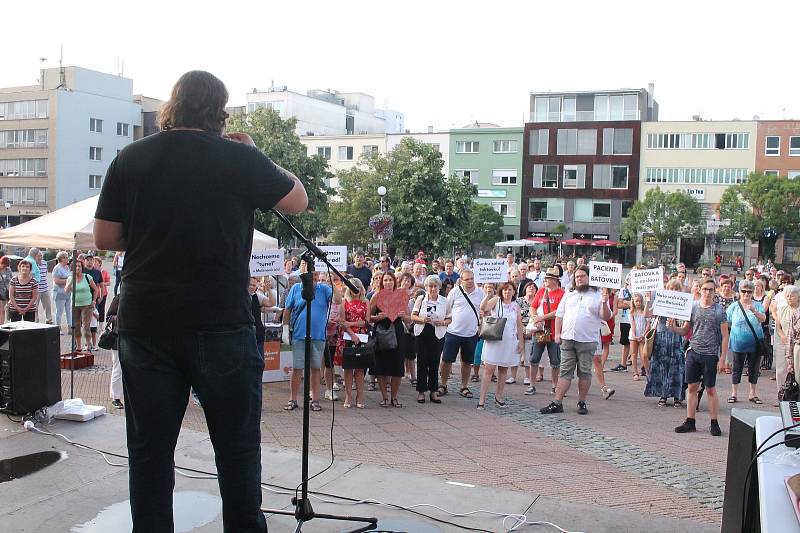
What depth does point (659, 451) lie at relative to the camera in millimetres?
7457

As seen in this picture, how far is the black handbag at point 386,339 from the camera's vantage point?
9.18m

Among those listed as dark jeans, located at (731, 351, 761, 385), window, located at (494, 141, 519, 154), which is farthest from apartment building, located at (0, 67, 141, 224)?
dark jeans, located at (731, 351, 761, 385)

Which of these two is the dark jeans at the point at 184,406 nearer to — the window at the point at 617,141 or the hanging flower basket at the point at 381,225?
the hanging flower basket at the point at 381,225

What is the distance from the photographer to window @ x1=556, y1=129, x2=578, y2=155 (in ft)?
200

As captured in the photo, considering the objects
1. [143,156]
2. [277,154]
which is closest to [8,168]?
[277,154]

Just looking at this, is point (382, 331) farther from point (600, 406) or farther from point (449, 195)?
point (449, 195)

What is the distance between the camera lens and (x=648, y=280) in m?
11.1

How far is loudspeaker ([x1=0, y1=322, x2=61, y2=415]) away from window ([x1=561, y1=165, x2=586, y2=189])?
57566 mm

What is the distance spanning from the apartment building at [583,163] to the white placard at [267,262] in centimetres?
5267

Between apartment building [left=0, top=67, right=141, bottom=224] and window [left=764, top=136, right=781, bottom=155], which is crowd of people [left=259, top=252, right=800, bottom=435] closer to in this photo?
window [left=764, top=136, right=781, bottom=155]

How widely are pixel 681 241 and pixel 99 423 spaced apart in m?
56.0

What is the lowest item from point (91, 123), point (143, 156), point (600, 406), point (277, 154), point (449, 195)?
point (600, 406)

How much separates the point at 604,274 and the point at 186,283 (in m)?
9.02

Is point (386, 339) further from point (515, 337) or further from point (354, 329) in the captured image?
point (515, 337)
